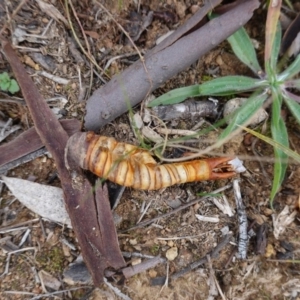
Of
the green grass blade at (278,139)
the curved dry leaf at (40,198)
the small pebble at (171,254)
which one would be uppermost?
the curved dry leaf at (40,198)

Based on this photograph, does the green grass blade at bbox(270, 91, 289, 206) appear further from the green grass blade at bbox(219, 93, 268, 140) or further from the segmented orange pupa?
the segmented orange pupa

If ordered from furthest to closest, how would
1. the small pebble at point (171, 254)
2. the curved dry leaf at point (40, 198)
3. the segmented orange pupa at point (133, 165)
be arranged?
the small pebble at point (171, 254) < the curved dry leaf at point (40, 198) < the segmented orange pupa at point (133, 165)

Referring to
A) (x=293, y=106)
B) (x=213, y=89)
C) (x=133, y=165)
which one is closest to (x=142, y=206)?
(x=133, y=165)

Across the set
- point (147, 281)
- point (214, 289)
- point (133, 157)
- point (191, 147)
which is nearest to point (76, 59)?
point (133, 157)

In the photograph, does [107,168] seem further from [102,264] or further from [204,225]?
[204,225]

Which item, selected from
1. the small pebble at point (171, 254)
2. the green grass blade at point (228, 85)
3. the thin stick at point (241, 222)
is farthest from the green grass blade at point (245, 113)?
the small pebble at point (171, 254)

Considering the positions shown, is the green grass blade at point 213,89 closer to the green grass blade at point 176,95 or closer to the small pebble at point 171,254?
the green grass blade at point 176,95
